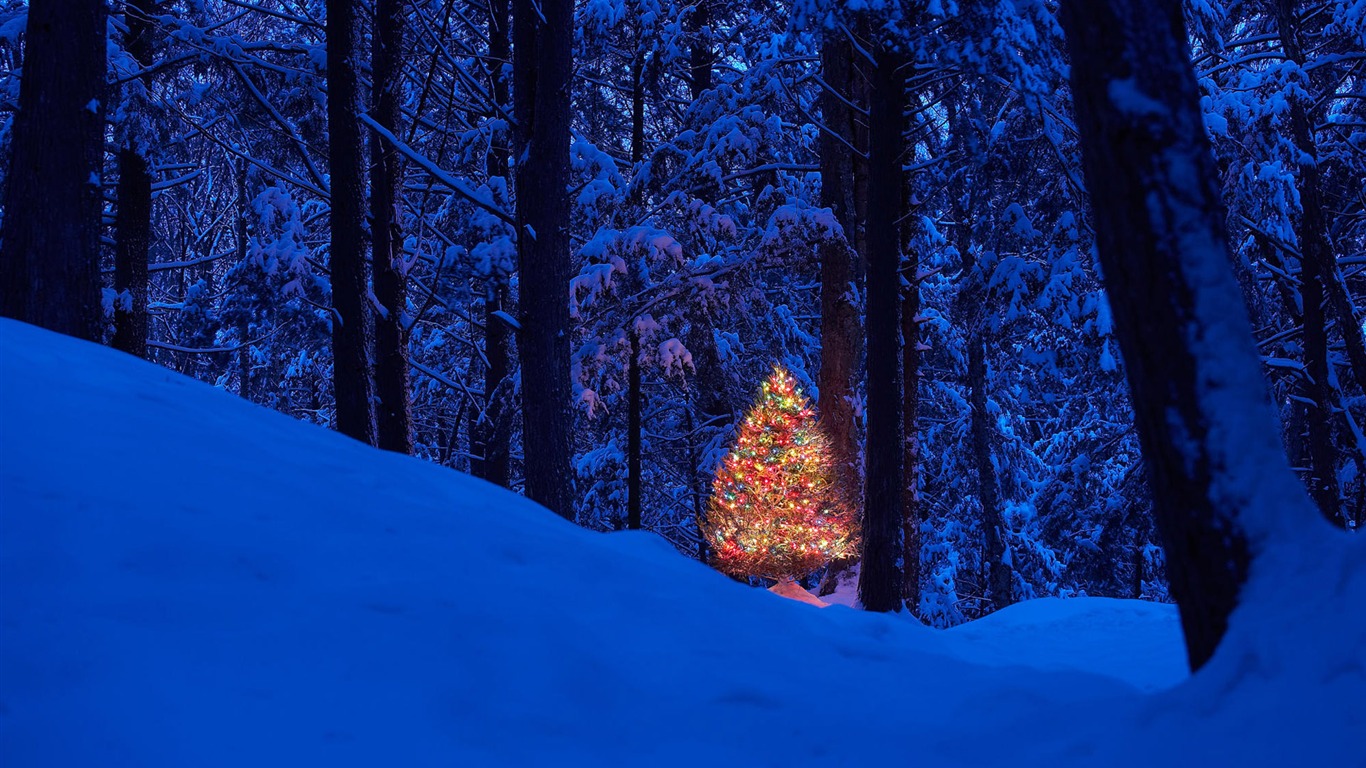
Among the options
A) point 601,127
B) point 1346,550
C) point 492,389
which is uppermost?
point 601,127

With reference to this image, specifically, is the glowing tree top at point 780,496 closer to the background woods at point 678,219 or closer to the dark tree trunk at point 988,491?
the background woods at point 678,219

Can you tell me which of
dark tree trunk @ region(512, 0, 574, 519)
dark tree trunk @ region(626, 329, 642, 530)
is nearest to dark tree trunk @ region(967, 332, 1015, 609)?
dark tree trunk @ region(626, 329, 642, 530)

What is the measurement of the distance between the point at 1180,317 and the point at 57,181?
23.6 ft

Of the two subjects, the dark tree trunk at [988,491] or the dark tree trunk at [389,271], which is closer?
the dark tree trunk at [389,271]

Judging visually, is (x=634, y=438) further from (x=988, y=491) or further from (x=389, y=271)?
(x=988, y=491)

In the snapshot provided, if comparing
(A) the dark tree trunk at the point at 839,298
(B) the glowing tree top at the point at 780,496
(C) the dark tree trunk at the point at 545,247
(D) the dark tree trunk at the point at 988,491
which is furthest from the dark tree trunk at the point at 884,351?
(D) the dark tree trunk at the point at 988,491

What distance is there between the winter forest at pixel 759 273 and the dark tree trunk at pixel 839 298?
0.05 m

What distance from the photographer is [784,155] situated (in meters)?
15.2

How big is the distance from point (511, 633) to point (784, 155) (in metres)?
12.6

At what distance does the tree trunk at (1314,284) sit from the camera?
12.9 m

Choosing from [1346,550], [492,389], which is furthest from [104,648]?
[492,389]

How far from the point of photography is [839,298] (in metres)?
13.5

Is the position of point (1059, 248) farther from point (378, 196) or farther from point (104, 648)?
point (104, 648)

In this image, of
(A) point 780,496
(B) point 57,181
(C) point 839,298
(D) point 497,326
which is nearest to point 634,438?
(A) point 780,496
